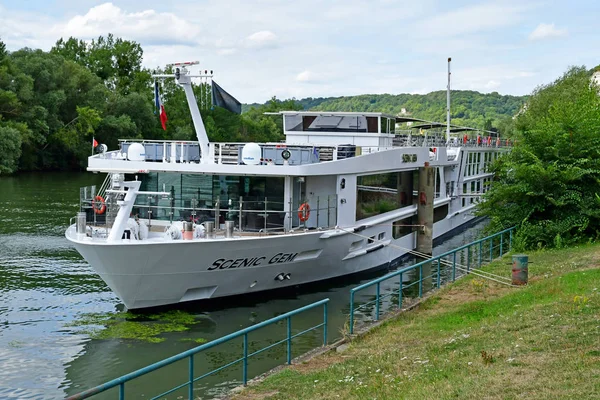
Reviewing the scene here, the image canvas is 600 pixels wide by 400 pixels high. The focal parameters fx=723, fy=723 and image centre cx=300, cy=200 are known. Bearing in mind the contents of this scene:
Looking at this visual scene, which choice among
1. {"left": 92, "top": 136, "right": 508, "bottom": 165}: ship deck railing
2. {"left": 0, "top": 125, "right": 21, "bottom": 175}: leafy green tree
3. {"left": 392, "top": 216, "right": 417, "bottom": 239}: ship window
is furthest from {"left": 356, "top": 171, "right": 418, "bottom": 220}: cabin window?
{"left": 0, "top": 125, "right": 21, "bottom": 175}: leafy green tree

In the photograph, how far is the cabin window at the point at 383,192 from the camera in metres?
20.8

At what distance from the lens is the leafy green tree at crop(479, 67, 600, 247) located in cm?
2119

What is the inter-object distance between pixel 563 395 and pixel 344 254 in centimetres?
1257

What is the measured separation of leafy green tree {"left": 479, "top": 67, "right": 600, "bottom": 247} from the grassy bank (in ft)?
22.5

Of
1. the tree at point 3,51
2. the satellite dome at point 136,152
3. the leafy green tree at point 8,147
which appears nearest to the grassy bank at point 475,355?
the satellite dome at point 136,152

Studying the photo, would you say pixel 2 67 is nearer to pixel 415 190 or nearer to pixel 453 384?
pixel 415 190

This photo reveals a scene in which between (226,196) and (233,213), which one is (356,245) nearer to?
(233,213)

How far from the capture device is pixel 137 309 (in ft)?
53.1

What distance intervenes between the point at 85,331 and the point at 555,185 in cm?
1421

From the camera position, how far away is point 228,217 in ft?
59.0

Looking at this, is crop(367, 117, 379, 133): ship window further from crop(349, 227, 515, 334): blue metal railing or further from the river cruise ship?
crop(349, 227, 515, 334): blue metal railing

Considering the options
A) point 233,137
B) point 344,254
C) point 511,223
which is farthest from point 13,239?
point 233,137

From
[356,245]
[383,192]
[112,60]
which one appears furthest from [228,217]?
[112,60]

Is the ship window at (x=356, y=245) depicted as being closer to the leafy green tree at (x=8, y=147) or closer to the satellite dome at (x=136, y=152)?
the satellite dome at (x=136, y=152)
